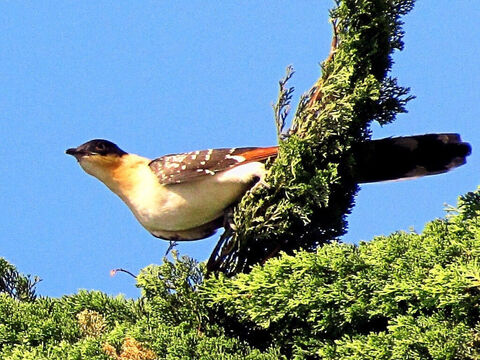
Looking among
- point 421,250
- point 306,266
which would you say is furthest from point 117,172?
point 421,250

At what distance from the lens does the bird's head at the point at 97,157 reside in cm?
524

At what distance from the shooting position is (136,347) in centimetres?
408

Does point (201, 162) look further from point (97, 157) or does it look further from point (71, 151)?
point (71, 151)

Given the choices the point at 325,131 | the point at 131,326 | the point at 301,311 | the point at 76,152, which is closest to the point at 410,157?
the point at 325,131

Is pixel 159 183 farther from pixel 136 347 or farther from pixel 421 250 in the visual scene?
pixel 421 250

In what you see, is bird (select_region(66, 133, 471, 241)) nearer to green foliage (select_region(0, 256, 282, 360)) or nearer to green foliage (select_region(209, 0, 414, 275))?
green foliage (select_region(209, 0, 414, 275))

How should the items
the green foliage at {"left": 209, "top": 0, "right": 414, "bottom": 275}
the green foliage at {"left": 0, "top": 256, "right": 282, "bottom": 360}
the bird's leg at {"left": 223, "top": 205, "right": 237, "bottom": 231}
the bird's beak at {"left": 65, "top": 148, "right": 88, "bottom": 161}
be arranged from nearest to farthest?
the green foliage at {"left": 0, "top": 256, "right": 282, "bottom": 360}, the green foliage at {"left": 209, "top": 0, "right": 414, "bottom": 275}, the bird's leg at {"left": 223, "top": 205, "right": 237, "bottom": 231}, the bird's beak at {"left": 65, "top": 148, "right": 88, "bottom": 161}

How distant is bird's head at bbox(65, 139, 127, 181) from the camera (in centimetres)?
524

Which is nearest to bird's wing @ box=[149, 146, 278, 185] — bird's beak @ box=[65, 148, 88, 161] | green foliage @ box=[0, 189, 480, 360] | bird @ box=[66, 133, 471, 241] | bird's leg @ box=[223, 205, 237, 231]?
bird @ box=[66, 133, 471, 241]

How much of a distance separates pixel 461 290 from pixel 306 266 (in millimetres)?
715

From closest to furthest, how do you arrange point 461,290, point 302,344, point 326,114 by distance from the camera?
point 461,290, point 302,344, point 326,114

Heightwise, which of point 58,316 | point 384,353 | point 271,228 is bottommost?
point 384,353

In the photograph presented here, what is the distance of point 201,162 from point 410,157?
108 cm

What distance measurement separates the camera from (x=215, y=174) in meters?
4.82
